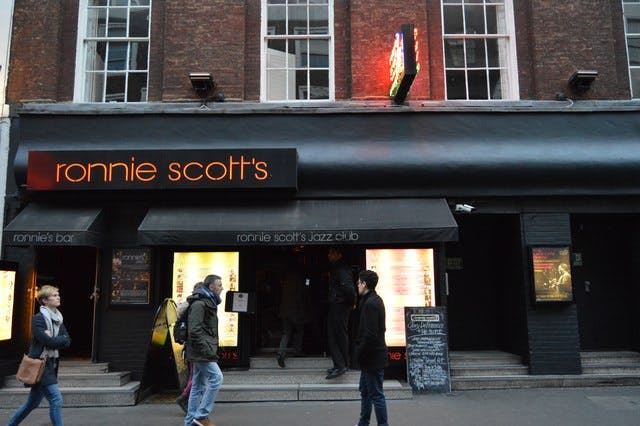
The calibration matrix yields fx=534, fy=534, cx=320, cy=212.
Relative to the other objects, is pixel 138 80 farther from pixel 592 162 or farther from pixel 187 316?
pixel 592 162

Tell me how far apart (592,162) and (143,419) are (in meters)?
8.09

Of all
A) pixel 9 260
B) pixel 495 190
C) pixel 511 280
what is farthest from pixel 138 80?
pixel 511 280

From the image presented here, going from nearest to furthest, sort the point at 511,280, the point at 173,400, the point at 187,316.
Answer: the point at 187,316, the point at 173,400, the point at 511,280

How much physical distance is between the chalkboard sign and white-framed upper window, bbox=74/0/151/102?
6.32m

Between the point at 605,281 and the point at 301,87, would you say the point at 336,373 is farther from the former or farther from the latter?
the point at 605,281

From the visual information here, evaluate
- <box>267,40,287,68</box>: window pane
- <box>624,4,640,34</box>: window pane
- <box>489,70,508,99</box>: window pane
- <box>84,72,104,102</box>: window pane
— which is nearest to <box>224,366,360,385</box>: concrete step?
<box>267,40,287,68</box>: window pane

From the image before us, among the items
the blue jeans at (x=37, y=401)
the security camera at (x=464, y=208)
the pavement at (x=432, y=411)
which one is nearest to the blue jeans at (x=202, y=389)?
the pavement at (x=432, y=411)

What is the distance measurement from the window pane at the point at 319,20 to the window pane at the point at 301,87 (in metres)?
0.85

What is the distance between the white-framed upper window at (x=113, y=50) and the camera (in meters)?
10.0

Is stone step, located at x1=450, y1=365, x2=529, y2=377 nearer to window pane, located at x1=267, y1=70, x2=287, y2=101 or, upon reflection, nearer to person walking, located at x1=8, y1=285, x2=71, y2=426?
window pane, located at x1=267, y1=70, x2=287, y2=101

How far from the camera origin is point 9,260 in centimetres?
890

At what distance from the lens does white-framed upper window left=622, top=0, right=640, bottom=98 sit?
1017 centimetres

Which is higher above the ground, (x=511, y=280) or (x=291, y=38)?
(x=291, y=38)

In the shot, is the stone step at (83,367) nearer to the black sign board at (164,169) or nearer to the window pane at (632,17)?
the black sign board at (164,169)
